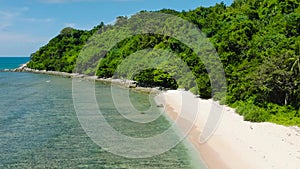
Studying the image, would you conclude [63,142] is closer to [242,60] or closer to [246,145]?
[246,145]

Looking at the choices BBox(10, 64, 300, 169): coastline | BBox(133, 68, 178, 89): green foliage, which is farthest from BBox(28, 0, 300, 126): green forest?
BBox(10, 64, 300, 169): coastline

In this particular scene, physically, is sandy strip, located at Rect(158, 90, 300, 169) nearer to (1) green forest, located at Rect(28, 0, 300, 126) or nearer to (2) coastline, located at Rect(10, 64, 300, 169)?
(2) coastline, located at Rect(10, 64, 300, 169)

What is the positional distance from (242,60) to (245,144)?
21823 millimetres

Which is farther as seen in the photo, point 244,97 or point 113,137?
point 244,97

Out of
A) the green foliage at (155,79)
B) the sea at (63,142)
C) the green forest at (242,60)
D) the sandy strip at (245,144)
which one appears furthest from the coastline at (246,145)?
the green foliage at (155,79)

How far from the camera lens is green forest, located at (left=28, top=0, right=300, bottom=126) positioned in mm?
29703

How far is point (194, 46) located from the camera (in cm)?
5156

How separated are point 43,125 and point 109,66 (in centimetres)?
4718

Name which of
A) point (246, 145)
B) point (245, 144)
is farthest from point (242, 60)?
point (246, 145)

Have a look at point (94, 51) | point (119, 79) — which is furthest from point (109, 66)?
point (94, 51)

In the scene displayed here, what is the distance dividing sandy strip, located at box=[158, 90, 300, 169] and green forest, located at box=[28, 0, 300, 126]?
5.98 ft

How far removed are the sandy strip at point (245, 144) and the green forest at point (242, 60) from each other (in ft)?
5.98

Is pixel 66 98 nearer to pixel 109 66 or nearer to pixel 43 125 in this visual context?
pixel 43 125

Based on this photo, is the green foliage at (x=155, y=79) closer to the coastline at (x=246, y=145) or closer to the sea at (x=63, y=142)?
the sea at (x=63, y=142)
